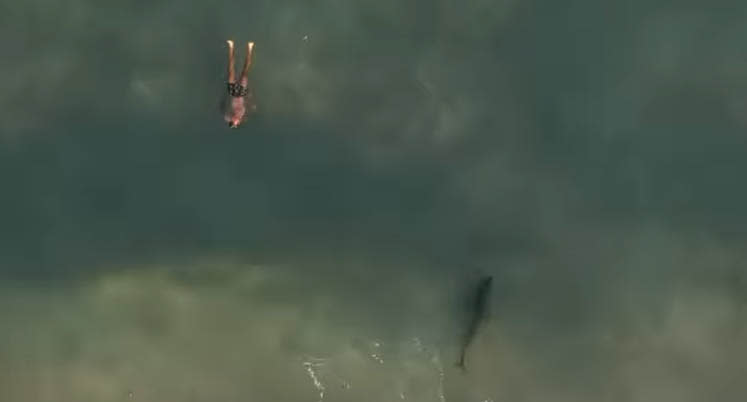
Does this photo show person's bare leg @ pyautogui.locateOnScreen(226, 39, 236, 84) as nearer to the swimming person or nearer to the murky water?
the swimming person

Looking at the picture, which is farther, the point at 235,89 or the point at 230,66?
the point at 230,66

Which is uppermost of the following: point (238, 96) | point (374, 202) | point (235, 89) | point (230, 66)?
point (230, 66)

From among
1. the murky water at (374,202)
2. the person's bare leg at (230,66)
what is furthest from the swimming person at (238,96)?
the murky water at (374,202)

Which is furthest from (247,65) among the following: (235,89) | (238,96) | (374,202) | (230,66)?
(374,202)

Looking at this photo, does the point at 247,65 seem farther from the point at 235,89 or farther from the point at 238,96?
the point at 238,96

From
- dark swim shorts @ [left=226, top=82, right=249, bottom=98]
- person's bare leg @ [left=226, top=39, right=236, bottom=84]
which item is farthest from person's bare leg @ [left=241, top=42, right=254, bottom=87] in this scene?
person's bare leg @ [left=226, top=39, right=236, bottom=84]

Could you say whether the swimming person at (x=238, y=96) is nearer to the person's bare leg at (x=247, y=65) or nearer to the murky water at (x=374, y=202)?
the person's bare leg at (x=247, y=65)
